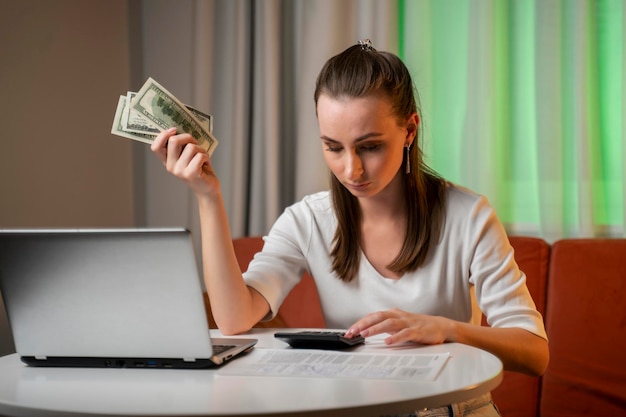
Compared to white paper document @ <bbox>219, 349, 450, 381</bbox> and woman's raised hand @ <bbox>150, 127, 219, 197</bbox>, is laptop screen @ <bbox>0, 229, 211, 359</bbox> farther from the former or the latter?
woman's raised hand @ <bbox>150, 127, 219, 197</bbox>

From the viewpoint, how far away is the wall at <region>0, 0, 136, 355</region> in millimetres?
2908

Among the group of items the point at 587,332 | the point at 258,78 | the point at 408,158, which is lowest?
the point at 587,332

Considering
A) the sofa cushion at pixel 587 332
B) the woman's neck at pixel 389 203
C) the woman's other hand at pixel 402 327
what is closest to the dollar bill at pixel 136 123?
the woman's neck at pixel 389 203

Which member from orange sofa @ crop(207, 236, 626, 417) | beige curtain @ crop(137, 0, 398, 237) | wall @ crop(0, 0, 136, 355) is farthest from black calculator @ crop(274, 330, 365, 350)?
beige curtain @ crop(137, 0, 398, 237)

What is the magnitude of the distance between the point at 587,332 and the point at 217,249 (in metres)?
1.43

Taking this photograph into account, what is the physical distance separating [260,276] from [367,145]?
42 centimetres

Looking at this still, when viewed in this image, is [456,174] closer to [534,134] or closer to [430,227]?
[534,134]

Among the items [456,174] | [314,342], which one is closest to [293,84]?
[456,174]

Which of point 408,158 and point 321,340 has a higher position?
point 408,158

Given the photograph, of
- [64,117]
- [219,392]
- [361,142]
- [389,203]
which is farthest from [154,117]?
[64,117]

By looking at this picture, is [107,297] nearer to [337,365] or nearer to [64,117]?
[337,365]

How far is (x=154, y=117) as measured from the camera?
6.05 ft

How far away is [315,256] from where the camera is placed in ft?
6.70

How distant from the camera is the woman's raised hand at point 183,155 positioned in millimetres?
1675
